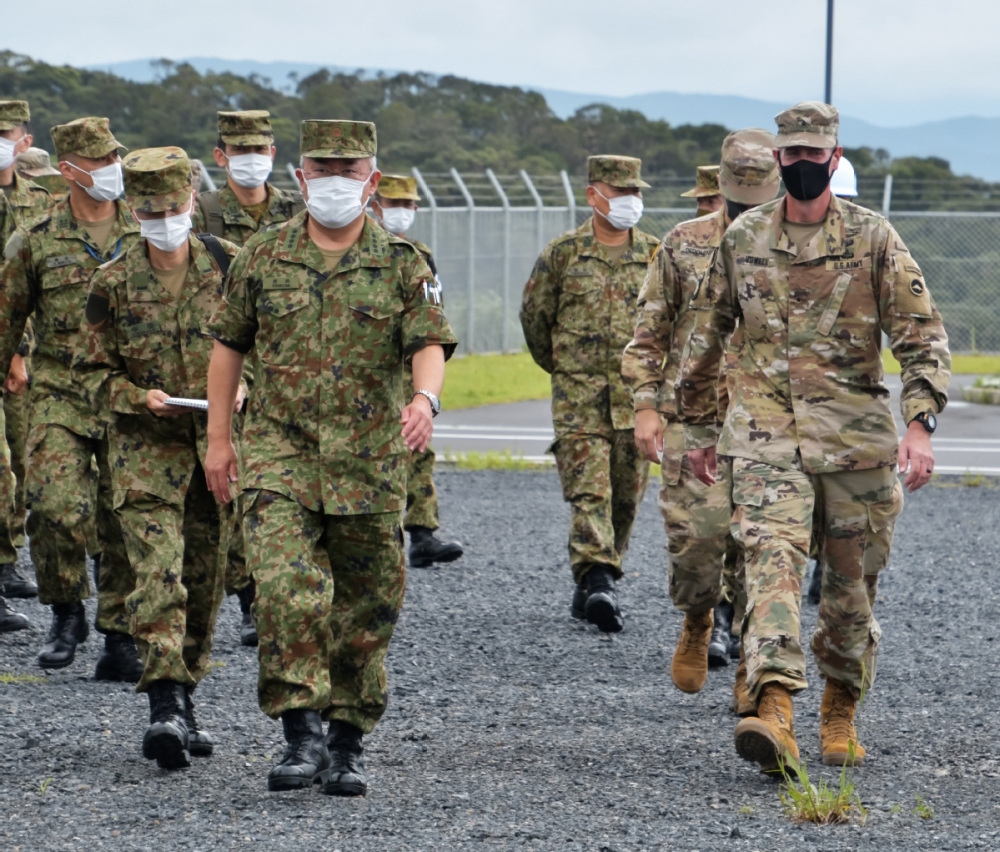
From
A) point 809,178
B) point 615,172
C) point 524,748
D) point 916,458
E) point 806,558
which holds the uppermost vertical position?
point 615,172

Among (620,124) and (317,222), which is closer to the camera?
(317,222)

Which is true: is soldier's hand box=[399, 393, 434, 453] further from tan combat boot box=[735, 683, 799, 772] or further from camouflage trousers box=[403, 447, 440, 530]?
camouflage trousers box=[403, 447, 440, 530]

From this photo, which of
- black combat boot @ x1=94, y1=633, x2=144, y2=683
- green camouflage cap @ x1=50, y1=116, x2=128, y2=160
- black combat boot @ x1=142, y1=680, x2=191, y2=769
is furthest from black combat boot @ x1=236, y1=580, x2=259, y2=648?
green camouflage cap @ x1=50, y1=116, x2=128, y2=160

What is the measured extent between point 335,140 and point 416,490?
471 cm

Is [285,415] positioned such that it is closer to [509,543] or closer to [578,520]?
[578,520]

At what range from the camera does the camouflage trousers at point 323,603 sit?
485cm

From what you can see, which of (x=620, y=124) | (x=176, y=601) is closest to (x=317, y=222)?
(x=176, y=601)

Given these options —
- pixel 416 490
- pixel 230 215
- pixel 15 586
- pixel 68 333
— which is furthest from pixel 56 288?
pixel 416 490

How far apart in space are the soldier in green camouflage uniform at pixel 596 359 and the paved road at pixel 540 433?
613 cm

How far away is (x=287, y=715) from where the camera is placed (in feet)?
16.0

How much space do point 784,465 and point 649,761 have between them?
1.18 meters

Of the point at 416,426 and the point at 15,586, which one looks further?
the point at 15,586

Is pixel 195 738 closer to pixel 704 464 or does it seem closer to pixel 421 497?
pixel 704 464

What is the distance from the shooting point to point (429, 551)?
31.7ft
